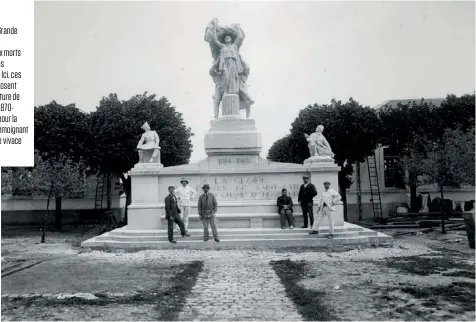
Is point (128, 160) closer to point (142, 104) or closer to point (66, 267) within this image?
point (142, 104)

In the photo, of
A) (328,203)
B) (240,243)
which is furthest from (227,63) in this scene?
(240,243)

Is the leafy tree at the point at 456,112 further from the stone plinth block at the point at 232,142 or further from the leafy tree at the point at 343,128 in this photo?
the stone plinth block at the point at 232,142

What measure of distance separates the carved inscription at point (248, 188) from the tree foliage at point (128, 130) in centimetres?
1120

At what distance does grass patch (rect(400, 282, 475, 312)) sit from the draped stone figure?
12.4 metres

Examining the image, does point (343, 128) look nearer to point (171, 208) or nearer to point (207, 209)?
point (207, 209)

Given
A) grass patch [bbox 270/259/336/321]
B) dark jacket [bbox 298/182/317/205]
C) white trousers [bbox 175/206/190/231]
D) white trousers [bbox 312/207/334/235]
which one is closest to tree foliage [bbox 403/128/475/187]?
dark jacket [bbox 298/182/317/205]

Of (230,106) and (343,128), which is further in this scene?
(343,128)

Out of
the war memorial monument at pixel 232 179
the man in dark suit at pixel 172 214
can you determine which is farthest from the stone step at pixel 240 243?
the man in dark suit at pixel 172 214

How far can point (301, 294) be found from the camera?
8.55 meters

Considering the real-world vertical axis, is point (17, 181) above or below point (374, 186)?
above

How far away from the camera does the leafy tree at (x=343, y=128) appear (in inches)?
1272

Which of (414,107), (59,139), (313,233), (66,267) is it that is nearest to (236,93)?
(313,233)

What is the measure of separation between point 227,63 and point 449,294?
1349 centimetres

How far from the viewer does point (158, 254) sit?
1454 cm
